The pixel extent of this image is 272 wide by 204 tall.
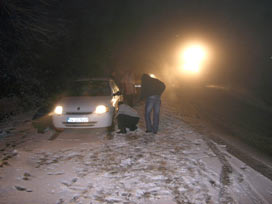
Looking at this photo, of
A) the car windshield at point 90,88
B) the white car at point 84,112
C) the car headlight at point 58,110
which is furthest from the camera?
the car windshield at point 90,88

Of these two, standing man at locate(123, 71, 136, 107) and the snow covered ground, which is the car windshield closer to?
the snow covered ground

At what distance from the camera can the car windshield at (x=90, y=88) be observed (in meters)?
7.31

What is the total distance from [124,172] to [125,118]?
271 centimetres

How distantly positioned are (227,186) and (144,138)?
305 cm

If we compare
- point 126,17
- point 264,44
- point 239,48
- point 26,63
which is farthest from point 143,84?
point 264,44

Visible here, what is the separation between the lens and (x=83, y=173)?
425 centimetres

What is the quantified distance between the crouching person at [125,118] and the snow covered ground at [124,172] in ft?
1.49

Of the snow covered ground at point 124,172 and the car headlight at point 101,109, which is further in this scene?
the car headlight at point 101,109

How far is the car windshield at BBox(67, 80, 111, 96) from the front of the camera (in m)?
7.31

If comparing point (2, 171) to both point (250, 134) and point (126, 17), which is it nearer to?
point (250, 134)

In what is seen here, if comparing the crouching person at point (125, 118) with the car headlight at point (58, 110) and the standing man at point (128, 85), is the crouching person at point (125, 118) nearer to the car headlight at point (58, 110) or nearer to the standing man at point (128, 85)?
the car headlight at point (58, 110)

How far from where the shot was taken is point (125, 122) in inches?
272

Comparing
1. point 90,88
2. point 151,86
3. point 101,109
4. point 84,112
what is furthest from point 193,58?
point 84,112

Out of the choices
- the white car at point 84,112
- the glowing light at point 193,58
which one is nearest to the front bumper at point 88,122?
the white car at point 84,112
